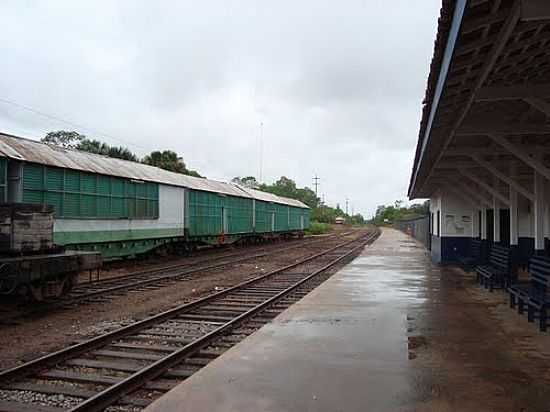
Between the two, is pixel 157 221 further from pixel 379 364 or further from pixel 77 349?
pixel 379 364

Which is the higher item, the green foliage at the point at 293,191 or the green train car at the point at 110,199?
the green foliage at the point at 293,191

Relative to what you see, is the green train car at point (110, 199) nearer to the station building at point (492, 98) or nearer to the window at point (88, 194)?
the window at point (88, 194)

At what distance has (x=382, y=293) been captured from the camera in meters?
11.8

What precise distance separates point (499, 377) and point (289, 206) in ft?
141

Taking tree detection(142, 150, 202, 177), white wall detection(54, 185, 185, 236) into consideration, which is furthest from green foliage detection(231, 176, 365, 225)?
white wall detection(54, 185, 185, 236)

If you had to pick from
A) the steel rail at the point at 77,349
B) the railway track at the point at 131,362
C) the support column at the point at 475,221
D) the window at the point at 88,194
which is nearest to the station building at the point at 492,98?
the support column at the point at 475,221

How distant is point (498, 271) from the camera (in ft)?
38.5

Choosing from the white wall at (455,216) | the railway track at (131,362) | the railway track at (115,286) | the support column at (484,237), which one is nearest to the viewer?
the railway track at (131,362)

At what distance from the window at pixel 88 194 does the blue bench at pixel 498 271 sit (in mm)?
10377

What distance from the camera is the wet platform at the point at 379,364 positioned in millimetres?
4625

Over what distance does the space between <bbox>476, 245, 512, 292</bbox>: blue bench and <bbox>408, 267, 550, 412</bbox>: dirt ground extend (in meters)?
1.34

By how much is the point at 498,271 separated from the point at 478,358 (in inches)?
247

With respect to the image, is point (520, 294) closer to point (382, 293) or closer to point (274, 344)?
point (382, 293)

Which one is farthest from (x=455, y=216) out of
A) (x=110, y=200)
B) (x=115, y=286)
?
(x=110, y=200)
